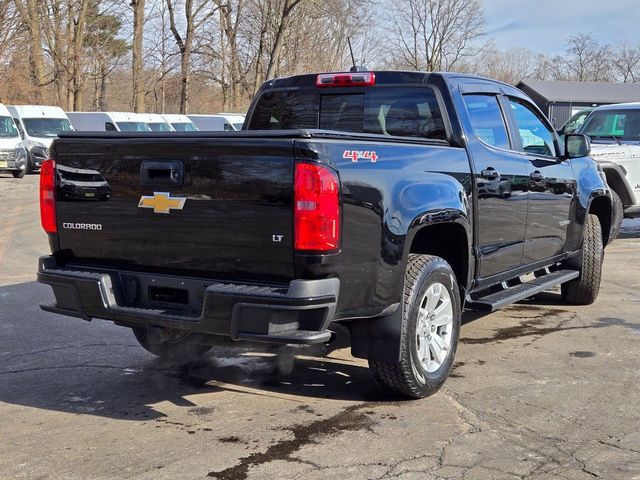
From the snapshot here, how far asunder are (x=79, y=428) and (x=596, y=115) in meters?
10.6

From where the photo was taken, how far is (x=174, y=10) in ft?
158

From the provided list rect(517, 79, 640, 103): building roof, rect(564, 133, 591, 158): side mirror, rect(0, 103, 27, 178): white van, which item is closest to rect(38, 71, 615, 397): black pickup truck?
rect(564, 133, 591, 158): side mirror

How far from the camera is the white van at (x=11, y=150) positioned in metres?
23.2

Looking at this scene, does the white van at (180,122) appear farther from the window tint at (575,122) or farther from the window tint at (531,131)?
the window tint at (531,131)

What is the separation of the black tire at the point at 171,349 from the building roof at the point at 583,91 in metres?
59.1

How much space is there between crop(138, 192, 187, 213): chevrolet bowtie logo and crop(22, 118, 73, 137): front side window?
2463cm

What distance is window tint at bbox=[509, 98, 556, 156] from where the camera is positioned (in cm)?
641

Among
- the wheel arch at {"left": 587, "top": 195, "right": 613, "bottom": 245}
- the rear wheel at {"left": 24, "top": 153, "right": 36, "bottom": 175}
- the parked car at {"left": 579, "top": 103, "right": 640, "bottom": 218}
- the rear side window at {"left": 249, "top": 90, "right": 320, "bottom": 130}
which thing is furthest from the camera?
the rear wheel at {"left": 24, "top": 153, "right": 36, "bottom": 175}

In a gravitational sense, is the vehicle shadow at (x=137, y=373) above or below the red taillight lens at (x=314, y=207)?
below

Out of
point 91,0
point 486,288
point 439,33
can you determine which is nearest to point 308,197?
point 486,288

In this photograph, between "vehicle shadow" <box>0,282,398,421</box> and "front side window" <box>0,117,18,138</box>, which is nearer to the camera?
"vehicle shadow" <box>0,282,398,421</box>

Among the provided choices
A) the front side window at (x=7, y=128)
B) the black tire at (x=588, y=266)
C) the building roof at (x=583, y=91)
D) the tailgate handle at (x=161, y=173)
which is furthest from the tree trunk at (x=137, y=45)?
the tailgate handle at (x=161, y=173)

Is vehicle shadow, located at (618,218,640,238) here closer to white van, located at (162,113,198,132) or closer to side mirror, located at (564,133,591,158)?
side mirror, located at (564,133,591,158)

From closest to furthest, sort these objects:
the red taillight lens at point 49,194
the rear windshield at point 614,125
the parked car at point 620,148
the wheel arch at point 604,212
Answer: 1. the red taillight lens at point 49,194
2. the wheel arch at point 604,212
3. the parked car at point 620,148
4. the rear windshield at point 614,125
